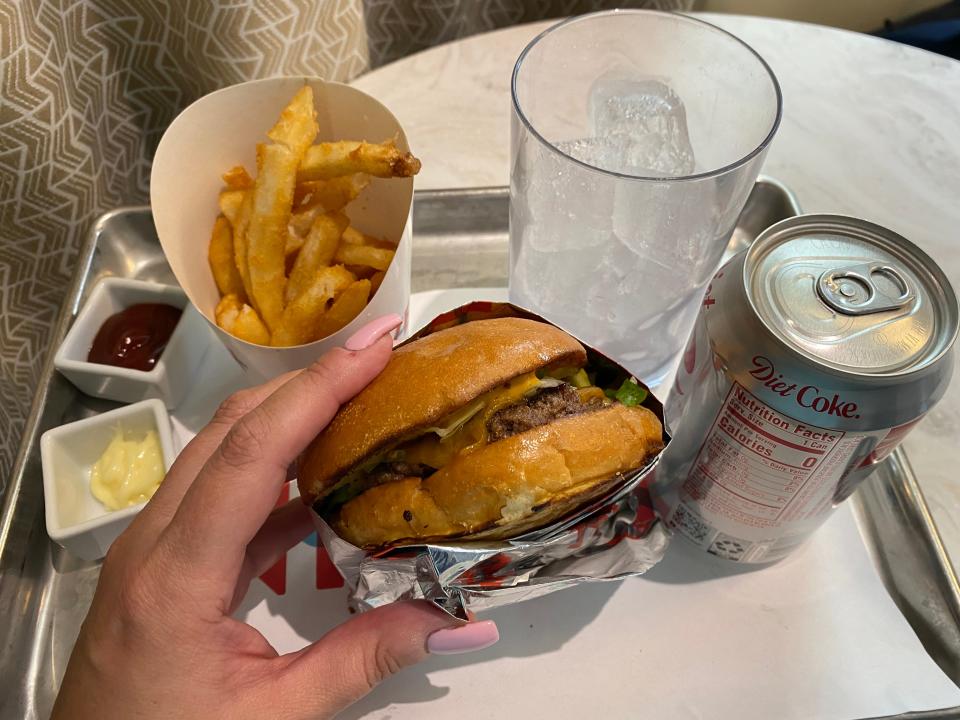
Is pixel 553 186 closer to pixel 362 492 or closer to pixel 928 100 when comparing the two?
pixel 362 492

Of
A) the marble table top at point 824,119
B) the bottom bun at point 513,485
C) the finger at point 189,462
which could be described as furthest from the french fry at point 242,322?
the marble table top at point 824,119

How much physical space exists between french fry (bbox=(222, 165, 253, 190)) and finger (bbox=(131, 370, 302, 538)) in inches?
14.8

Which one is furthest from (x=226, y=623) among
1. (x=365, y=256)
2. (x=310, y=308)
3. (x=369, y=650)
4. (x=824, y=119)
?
(x=824, y=119)

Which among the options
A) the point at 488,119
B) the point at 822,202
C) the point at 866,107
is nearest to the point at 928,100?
the point at 866,107

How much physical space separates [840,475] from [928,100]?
51.3 inches

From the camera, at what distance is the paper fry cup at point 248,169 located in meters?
0.98

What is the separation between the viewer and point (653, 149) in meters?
1.00

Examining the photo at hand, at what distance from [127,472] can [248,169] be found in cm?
52

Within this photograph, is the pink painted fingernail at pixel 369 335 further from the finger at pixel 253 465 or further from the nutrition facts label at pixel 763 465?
the nutrition facts label at pixel 763 465

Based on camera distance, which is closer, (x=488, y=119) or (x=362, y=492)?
(x=362, y=492)

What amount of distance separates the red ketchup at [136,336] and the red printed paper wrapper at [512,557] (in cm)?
52

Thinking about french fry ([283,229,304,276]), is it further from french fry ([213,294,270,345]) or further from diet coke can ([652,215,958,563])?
diet coke can ([652,215,958,563])

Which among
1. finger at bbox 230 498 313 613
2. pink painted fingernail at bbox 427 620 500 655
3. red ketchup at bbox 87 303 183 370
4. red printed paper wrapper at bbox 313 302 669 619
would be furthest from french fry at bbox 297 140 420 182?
pink painted fingernail at bbox 427 620 500 655

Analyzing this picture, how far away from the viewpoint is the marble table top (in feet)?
4.69
